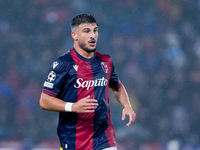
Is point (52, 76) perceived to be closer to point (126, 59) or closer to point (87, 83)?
point (87, 83)

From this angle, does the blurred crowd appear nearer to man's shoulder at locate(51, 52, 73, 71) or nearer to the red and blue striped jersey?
the red and blue striped jersey

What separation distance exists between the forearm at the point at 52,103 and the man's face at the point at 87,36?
0.56 m

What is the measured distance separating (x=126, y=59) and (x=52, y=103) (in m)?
5.12

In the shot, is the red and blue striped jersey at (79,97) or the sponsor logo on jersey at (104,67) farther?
the sponsor logo on jersey at (104,67)

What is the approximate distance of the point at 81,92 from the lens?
3426mm

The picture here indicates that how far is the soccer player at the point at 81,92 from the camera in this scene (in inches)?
133

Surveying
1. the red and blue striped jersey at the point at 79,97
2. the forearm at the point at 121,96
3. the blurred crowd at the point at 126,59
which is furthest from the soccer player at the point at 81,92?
the blurred crowd at the point at 126,59

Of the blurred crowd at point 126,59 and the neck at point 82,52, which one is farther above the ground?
the blurred crowd at point 126,59

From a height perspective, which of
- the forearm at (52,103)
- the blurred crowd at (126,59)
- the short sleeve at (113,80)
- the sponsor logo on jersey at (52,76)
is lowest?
the forearm at (52,103)

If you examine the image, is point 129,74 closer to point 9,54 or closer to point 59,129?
point 9,54

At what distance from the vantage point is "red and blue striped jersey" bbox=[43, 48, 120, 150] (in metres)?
3.39

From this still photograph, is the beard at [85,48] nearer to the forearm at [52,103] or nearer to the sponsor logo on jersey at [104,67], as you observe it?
the sponsor logo on jersey at [104,67]

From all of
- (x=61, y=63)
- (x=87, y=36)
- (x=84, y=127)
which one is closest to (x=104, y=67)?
(x=87, y=36)

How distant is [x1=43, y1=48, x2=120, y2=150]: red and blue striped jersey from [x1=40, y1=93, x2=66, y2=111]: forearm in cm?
5
